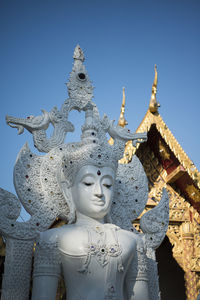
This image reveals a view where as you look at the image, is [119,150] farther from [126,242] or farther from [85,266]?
[85,266]

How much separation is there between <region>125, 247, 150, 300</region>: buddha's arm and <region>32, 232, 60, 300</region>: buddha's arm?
589 millimetres

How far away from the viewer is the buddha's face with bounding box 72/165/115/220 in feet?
10.9

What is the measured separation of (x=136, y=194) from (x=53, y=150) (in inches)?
35.6

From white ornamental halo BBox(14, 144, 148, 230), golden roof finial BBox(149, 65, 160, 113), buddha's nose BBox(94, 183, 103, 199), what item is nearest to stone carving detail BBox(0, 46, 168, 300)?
white ornamental halo BBox(14, 144, 148, 230)

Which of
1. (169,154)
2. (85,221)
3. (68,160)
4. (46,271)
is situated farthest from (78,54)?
(46,271)

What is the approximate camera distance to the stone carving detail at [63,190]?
3.23 metres

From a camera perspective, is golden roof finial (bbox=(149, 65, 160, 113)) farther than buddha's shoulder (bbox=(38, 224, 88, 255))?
Yes

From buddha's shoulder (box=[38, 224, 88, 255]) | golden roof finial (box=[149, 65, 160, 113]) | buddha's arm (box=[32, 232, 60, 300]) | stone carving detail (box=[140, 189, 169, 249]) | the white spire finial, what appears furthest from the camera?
golden roof finial (box=[149, 65, 160, 113])

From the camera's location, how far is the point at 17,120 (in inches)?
144

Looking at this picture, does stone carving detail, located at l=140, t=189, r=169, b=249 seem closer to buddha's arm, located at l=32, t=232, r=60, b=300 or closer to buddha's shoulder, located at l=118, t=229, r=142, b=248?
buddha's shoulder, located at l=118, t=229, r=142, b=248

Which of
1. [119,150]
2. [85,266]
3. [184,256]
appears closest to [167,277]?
[184,256]

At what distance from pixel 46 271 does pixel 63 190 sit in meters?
0.75

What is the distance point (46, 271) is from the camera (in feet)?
9.90

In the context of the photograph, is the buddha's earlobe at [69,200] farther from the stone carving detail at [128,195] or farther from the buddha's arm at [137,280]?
the buddha's arm at [137,280]
